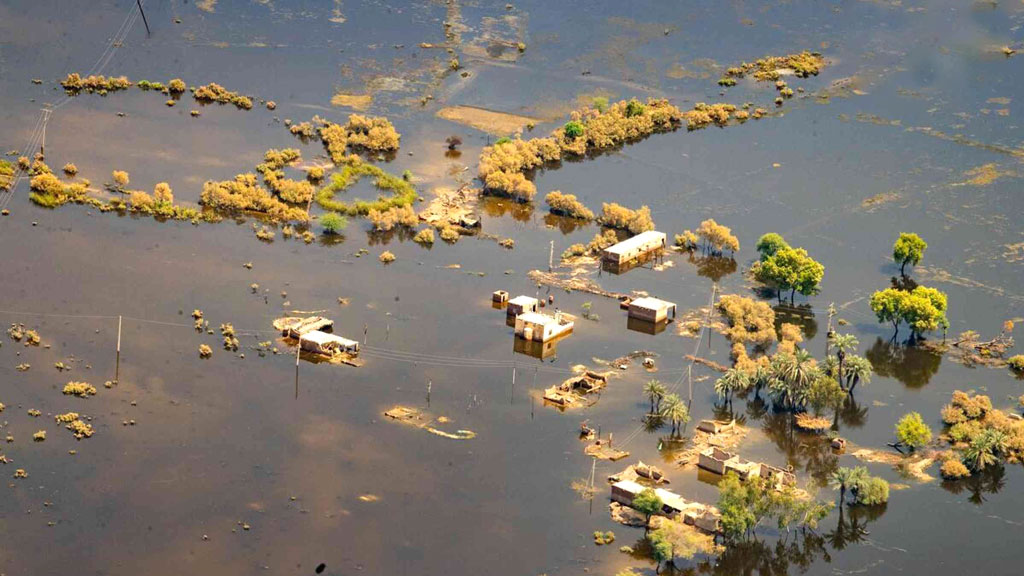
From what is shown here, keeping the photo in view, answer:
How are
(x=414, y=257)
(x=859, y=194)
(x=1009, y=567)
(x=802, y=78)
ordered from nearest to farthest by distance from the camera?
(x=1009, y=567) < (x=414, y=257) < (x=859, y=194) < (x=802, y=78)

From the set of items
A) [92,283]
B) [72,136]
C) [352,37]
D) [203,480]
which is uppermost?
[352,37]

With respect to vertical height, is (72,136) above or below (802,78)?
below

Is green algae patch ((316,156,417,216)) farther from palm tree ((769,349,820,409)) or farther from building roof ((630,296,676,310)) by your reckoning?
palm tree ((769,349,820,409))

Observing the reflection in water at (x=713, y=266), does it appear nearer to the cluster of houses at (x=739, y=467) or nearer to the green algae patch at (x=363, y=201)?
the green algae patch at (x=363, y=201)

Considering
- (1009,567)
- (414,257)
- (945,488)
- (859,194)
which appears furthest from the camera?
(859,194)

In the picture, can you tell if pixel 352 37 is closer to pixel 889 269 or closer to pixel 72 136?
pixel 72 136

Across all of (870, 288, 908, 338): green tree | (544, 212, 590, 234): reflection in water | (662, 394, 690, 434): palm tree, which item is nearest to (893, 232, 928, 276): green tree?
(870, 288, 908, 338): green tree

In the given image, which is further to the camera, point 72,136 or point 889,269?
point 72,136

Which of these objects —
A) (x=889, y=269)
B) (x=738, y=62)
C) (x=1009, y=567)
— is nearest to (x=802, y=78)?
(x=738, y=62)

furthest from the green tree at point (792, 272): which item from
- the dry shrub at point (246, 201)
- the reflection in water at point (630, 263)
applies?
the dry shrub at point (246, 201)
